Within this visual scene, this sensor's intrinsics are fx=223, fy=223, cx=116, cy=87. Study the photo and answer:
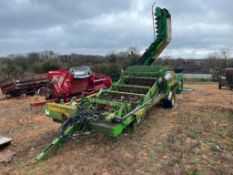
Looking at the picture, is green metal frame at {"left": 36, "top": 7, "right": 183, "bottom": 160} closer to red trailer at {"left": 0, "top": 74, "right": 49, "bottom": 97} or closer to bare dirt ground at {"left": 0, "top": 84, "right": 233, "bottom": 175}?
bare dirt ground at {"left": 0, "top": 84, "right": 233, "bottom": 175}

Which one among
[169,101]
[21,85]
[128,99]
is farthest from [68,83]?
[21,85]

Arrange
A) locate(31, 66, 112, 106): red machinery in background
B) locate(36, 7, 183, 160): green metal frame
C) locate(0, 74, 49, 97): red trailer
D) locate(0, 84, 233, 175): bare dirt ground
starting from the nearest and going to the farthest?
locate(0, 84, 233, 175): bare dirt ground < locate(36, 7, 183, 160): green metal frame < locate(31, 66, 112, 106): red machinery in background < locate(0, 74, 49, 97): red trailer

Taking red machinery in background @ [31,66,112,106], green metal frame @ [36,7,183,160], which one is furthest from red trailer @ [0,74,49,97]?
green metal frame @ [36,7,183,160]

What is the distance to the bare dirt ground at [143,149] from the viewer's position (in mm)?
3189

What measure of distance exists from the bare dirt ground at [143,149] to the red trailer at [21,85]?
479 cm

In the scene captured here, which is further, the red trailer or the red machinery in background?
the red trailer

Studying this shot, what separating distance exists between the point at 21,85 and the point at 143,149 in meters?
8.08

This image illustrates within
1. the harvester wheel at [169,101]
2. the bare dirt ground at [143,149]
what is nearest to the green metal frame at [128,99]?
the harvester wheel at [169,101]

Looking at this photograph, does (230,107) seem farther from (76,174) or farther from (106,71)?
(106,71)

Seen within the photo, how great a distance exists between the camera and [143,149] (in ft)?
12.5

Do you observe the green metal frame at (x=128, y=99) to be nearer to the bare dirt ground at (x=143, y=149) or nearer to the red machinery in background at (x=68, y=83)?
the bare dirt ground at (x=143, y=149)

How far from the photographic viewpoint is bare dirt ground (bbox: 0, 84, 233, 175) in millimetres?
3189

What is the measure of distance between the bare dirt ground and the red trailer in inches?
189

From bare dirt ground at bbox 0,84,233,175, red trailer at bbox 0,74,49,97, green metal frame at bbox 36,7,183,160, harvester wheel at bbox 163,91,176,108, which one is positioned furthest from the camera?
red trailer at bbox 0,74,49,97
